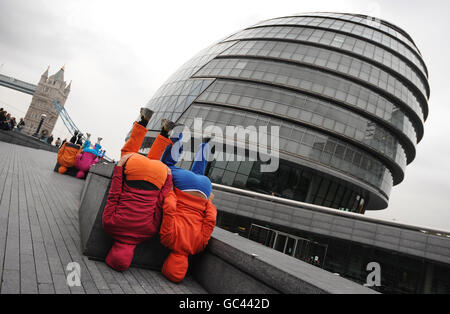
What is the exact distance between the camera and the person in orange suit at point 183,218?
3.59m

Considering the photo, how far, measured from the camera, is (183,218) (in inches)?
149

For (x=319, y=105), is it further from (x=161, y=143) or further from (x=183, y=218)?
(x=183, y=218)

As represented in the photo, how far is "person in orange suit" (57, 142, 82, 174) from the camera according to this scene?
43.7ft

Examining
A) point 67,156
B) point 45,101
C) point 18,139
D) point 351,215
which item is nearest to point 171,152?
point 67,156

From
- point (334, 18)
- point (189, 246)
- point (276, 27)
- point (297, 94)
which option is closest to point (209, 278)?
point (189, 246)

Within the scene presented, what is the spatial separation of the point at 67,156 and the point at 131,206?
12.1m

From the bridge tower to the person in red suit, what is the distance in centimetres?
12218

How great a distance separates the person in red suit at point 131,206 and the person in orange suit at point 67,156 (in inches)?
457

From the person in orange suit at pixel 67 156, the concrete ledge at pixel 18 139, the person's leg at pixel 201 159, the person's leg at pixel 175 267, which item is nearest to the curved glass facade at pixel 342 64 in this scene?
the person in orange suit at pixel 67 156

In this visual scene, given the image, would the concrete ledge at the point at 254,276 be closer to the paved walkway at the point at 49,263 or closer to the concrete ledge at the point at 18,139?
the paved walkway at the point at 49,263

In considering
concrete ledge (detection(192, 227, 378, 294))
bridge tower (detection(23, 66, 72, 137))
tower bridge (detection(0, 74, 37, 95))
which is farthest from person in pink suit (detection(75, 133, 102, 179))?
tower bridge (detection(0, 74, 37, 95))

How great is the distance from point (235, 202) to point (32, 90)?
403 feet

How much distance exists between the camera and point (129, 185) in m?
3.48
